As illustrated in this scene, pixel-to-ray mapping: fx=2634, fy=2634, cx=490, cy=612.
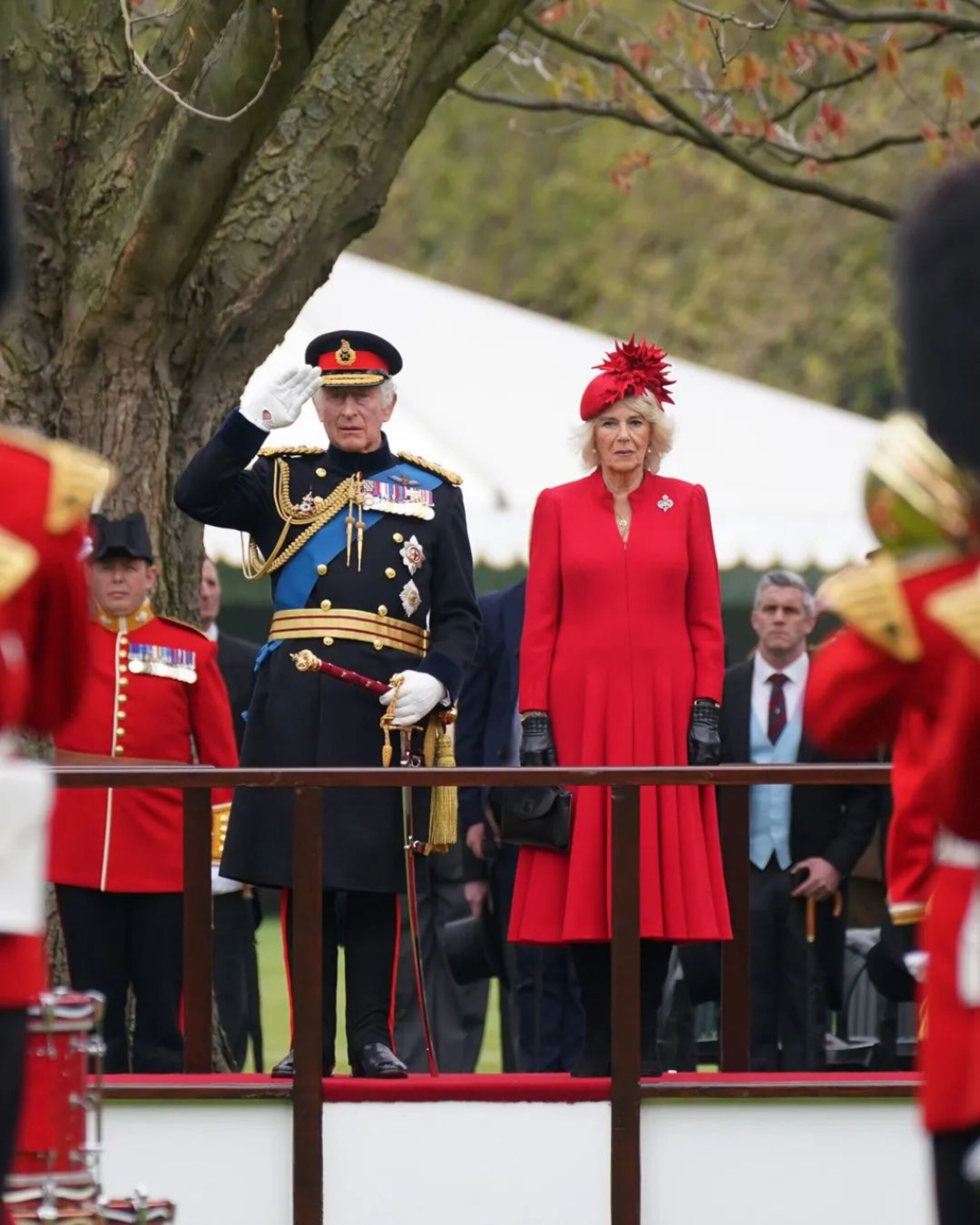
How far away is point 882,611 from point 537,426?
39.5 feet

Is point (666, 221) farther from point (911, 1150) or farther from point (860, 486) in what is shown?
point (860, 486)

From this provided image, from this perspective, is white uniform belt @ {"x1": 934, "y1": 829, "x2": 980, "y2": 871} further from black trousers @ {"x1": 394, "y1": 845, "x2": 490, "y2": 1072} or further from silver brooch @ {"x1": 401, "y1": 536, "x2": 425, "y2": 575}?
black trousers @ {"x1": 394, "y1": 845, "x2": 490, "y2": 1072}

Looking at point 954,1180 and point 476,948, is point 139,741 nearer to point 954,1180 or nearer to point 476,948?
point 476,948

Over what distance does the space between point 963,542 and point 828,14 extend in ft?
23.5

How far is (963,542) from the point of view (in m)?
3.61

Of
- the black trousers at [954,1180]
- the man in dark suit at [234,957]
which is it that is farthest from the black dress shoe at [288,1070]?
the black trousers at [954,1180]

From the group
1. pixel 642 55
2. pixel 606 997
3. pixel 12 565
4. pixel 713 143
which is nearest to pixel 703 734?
pixel 606 997

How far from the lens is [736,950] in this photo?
705 centimetres

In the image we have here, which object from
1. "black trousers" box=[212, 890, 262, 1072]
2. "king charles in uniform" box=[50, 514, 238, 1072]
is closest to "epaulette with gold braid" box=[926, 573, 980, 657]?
"king charles in uniform" box=[50, 514, 238, 1072]

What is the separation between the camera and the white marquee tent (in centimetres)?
1470

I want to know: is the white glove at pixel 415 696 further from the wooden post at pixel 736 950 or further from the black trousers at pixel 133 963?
the black trousers at pixel 133 963

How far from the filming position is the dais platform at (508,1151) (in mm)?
6656

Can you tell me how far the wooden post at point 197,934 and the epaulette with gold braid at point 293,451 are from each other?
3.00 feet

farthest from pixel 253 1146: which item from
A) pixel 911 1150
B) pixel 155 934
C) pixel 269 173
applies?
pixel 269 173
